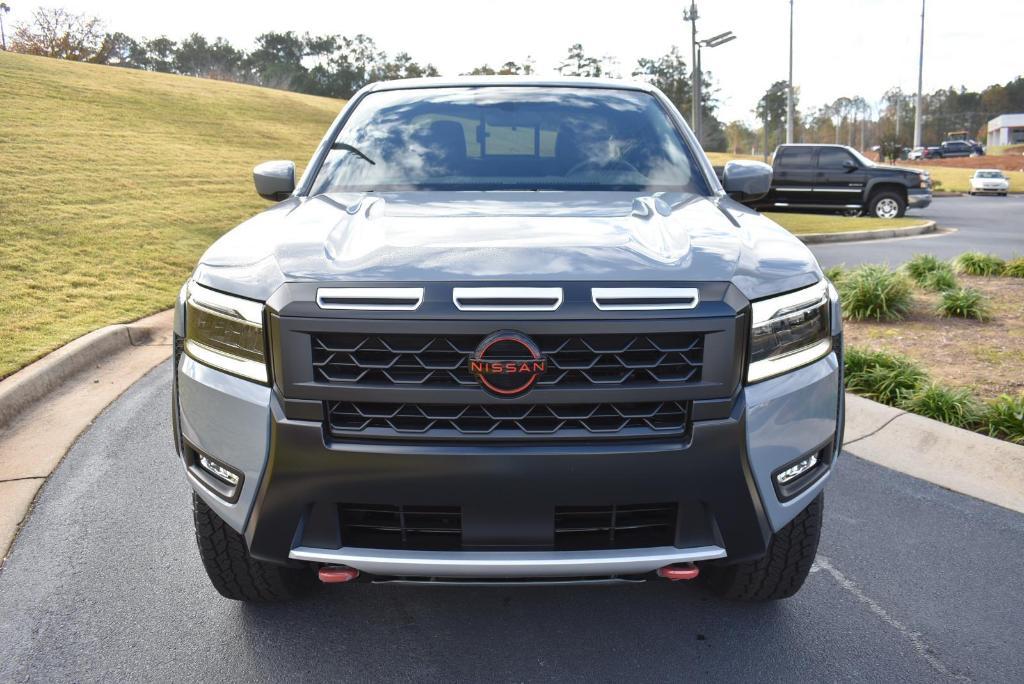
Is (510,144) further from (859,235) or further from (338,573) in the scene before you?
(859,235)

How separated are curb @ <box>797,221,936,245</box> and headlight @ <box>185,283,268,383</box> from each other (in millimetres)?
14057

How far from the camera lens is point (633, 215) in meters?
2.86

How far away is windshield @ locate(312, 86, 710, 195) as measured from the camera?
3496 mm

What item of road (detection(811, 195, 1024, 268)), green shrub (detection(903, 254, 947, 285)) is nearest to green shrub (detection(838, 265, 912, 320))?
green shrub (detection(903, 254, 947, 285))

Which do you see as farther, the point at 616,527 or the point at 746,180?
the point at 746,180

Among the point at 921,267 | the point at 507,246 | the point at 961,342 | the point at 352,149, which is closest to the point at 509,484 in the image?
the point at 507,246

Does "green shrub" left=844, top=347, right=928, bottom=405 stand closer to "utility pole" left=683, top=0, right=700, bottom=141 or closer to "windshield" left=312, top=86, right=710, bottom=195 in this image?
"windshield" left=312, top=86, right=710, bottom=195

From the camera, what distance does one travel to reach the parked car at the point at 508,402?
2191 mm

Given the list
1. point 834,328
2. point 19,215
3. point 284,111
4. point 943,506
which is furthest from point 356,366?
point 284,111

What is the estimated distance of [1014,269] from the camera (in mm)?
9180

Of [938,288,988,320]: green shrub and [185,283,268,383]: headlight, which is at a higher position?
[185,283,268,383]: headlight

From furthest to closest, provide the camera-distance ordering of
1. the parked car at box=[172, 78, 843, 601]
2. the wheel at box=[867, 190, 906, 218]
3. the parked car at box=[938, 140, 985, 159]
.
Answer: the parked car at box=[938, 140, 985, 159] → the wheel at box=[867, 190, 906, 218] → the parked car at box=[172, 78, 843, 601]

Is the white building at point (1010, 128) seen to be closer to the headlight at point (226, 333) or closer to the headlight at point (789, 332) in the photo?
the headlight at point (789, 332)

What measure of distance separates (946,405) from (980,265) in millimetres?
5386
